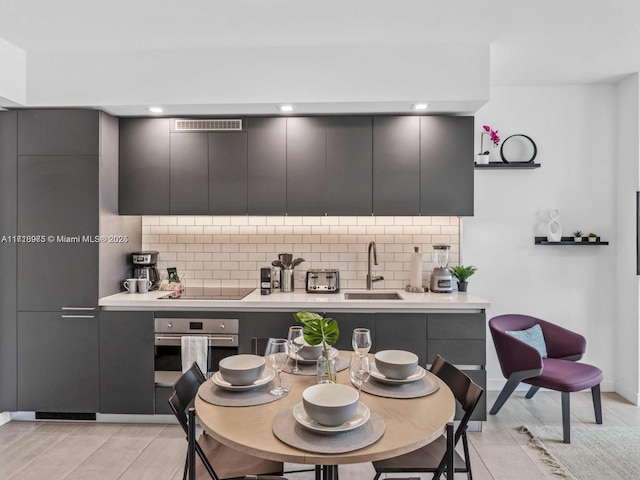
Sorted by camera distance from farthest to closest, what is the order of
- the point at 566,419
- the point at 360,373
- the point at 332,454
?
1. the point at 566,419
2. the point at 360,373
3. the point at 332,454

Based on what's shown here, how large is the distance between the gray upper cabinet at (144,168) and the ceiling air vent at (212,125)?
0.23m

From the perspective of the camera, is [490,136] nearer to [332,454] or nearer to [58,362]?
[332,454]

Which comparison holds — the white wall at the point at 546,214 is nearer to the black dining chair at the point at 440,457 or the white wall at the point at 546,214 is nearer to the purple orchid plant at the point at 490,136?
the purple orchid plant at the point at 490,136

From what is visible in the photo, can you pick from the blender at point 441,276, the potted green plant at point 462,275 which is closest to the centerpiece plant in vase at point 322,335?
the blender at point 441,276

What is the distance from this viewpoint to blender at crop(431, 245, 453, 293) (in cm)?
359

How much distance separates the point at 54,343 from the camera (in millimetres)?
3295

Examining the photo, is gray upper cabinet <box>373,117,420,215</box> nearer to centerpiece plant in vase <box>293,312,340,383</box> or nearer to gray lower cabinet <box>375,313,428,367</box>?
gray lower cabinet <box>375,313,428,367</box>

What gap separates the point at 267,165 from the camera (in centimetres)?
351

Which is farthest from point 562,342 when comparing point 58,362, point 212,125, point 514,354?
point 58,362

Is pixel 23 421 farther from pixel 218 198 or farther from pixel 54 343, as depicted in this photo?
pixel 218 198

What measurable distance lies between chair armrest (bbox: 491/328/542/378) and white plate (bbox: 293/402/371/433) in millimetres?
1954

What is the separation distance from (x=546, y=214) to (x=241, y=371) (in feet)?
10.9

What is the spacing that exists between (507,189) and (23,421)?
4.47 m

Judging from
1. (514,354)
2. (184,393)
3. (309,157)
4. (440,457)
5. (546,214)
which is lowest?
(440,457)
